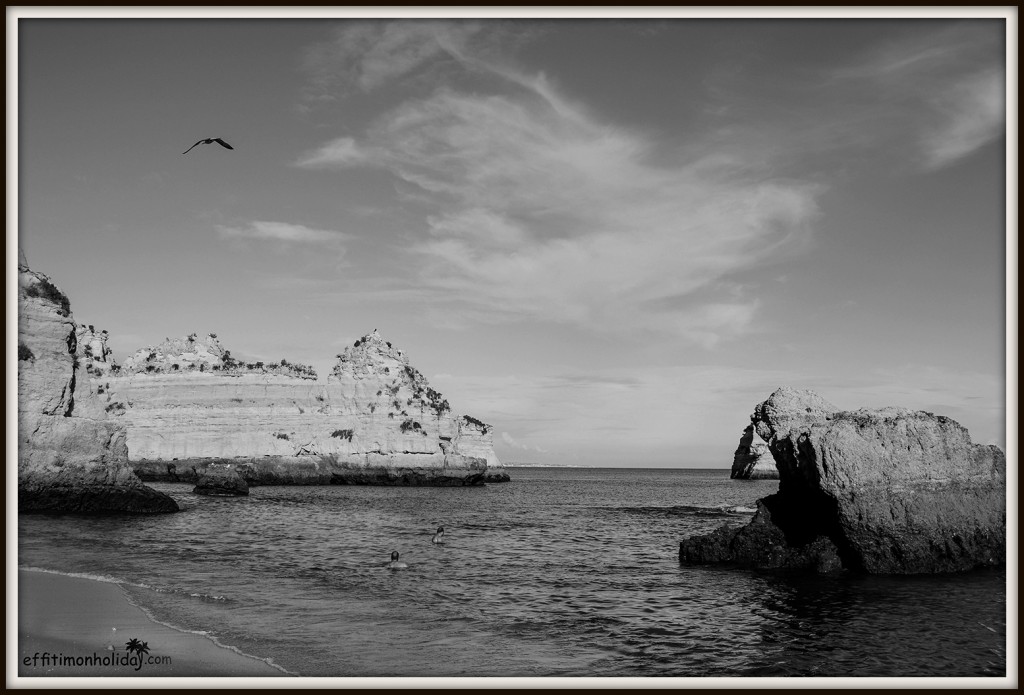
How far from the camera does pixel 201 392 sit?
81.4 meters

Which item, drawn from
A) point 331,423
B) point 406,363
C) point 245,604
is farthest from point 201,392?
point 245,604

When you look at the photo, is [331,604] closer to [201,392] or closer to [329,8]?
[329,8]

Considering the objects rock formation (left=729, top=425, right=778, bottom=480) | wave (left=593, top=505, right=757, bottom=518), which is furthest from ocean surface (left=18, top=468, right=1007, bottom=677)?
rock formation (left=729, top=425, right=778, bottom=480)

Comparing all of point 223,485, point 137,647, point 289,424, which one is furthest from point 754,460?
point 137,647

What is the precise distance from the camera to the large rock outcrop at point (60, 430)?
101 ft

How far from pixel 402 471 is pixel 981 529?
217ft

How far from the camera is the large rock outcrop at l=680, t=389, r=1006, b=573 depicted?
19172 mm

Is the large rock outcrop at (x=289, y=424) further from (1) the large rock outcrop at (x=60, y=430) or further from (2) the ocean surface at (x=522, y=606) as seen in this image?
(2) the ocean surface at (x=522, y=606)

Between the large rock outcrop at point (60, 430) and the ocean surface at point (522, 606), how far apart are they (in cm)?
422

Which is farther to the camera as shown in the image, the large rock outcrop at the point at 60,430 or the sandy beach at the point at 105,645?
the large rock outcrop at the point at 60,430

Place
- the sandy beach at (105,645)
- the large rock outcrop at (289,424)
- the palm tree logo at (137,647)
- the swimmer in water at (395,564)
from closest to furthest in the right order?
the sandy beach at (105,645)
the palm tree logo at (137,647)
the swimmer in water at (395,564)
the large rock outcrop at (289,424)

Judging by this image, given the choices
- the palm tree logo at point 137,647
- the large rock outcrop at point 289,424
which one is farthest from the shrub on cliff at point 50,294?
the large rock outcrop at point 289,424

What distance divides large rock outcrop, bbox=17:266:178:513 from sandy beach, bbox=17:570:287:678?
64.3ft

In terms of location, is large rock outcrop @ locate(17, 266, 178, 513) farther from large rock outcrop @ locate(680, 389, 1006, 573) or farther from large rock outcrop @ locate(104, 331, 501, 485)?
large rock outcrop @ locate(104, 331, 501, 485)
